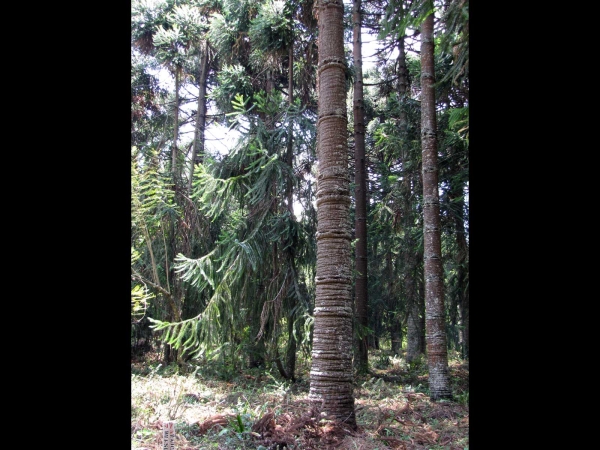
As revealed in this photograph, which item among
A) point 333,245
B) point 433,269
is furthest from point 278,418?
point 433,269

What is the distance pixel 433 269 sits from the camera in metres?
8.73

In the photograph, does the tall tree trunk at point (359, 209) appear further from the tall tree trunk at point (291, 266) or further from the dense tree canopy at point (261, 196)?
the tall tree trunk at point (291, 266)

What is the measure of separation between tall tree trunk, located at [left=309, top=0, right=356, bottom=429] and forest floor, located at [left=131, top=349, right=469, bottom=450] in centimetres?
37

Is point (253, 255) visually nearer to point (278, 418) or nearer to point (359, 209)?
point (359, 209)

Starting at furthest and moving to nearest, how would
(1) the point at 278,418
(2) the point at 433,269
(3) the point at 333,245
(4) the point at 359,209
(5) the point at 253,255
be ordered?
(4) the point at 359,209 → (5) the point at 253,255 → (2) the point at 433,269 → (3) the point at 333,245 → (1) the point at 278,418

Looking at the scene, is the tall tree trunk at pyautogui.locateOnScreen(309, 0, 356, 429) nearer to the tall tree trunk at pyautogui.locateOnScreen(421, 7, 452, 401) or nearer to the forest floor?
the forest floor

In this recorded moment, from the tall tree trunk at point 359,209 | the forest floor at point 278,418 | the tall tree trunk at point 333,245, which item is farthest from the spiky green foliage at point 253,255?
the tall tree trunk at point 333,245

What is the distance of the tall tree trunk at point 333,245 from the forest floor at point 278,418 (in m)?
0.37

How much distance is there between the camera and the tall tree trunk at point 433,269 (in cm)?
867

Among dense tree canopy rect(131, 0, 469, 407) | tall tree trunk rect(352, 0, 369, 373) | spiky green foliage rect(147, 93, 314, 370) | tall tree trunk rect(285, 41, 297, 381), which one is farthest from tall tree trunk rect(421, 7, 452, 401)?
tall tree trunk rect(352, 0, 369, 373)

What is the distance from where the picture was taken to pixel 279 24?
35.1 feet

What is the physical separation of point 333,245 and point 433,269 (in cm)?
352

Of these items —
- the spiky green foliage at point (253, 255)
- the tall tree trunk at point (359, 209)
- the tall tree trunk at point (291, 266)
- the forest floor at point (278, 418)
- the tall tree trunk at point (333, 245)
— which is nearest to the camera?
the forest floor at point (278, 418)
